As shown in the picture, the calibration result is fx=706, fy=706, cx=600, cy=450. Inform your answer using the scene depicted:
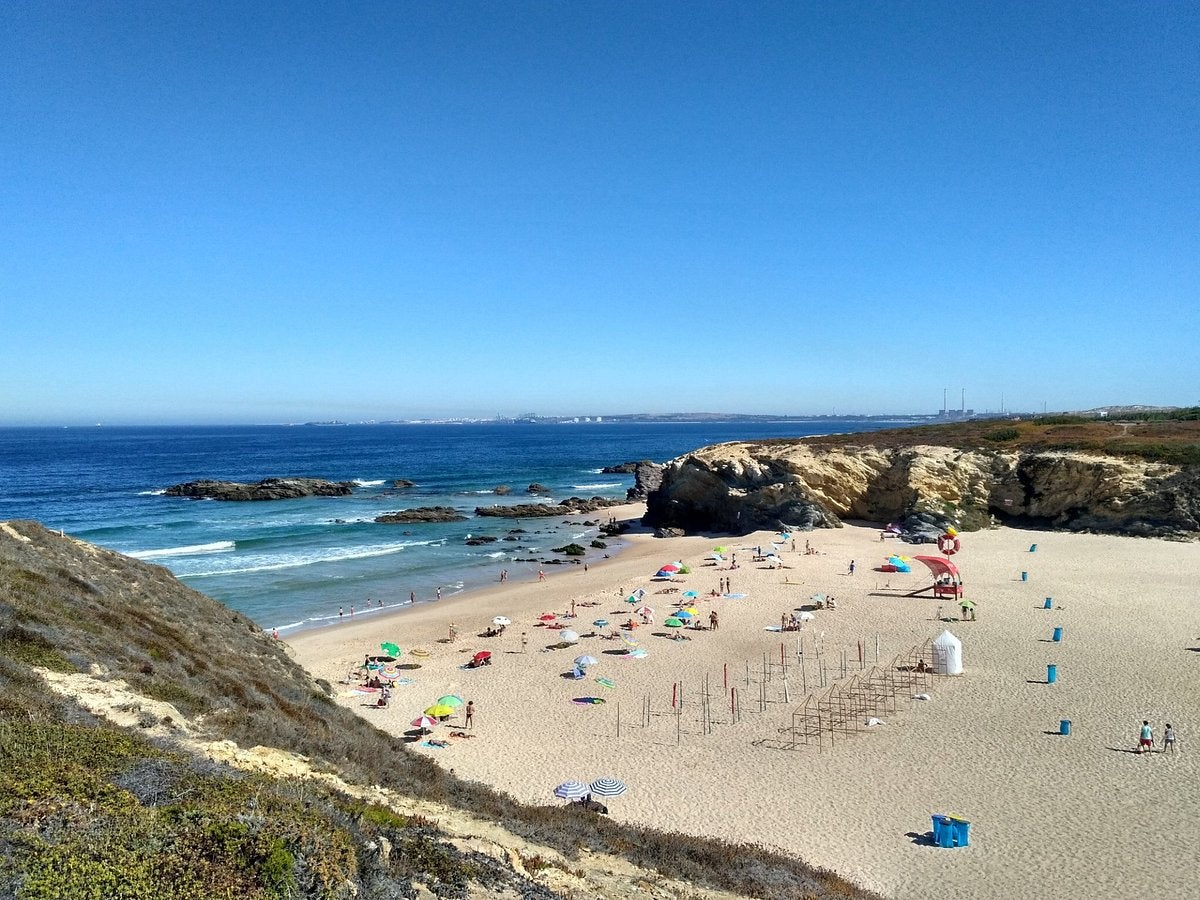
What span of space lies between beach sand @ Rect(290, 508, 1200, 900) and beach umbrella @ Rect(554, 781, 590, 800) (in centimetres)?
29

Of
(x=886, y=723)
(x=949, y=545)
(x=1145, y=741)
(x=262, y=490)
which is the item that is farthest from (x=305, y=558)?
(x=1145, y=741)

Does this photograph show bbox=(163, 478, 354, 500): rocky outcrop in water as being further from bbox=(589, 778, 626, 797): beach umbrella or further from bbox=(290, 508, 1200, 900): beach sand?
bbox=(589, 778, 626, 797): beach umbrella

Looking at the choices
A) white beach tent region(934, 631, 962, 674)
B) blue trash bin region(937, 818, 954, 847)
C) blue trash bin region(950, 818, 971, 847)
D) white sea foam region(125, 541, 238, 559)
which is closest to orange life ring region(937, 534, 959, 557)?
white beach tent region(934, 631, 962, 674)

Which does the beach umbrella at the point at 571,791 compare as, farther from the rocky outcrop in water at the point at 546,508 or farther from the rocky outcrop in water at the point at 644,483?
the rocky outcrop in water at the point at 644,483

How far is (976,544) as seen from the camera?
117ft

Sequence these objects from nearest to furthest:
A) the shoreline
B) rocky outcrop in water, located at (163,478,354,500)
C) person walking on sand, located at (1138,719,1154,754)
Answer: person walking on sand, located at (1138,719,1154,754) < the shoreline < rocky outcrop in water, located at (163,478,354,500)

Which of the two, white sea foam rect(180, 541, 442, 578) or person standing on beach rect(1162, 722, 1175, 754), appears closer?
person standing on beach rect(1162, 722, 1175, 754)

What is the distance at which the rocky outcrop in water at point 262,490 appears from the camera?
201 feet

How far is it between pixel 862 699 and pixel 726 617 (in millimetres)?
8345

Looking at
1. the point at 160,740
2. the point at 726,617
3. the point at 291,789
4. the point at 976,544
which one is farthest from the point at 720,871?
the point at 976,544

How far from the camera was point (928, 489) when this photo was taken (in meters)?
40.3

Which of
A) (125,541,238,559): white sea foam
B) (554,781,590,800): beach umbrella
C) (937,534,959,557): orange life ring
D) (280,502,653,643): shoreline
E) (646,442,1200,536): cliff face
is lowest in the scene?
(280,502,653,643): shoreline

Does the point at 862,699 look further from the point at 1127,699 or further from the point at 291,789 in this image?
the point at 291,789

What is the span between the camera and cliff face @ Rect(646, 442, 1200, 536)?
35.8 m
